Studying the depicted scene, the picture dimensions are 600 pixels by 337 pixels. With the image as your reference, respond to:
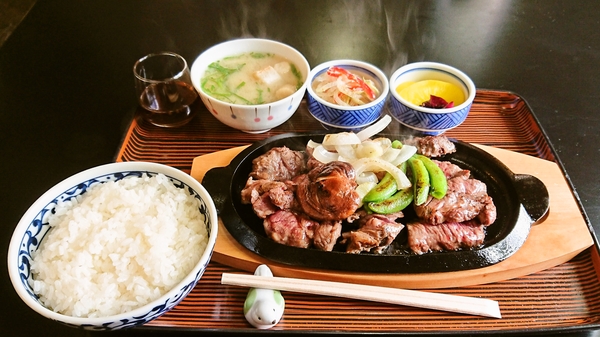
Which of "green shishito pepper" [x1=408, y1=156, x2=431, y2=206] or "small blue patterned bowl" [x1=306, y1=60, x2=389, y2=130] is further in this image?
"small blue patterned bowl" [x1=306, y1=60, x2=389, y2=130]

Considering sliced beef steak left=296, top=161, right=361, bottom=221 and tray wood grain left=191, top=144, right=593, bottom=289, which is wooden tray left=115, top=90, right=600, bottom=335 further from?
sliced beef steak left=296, top=161, right=361, bottom=221

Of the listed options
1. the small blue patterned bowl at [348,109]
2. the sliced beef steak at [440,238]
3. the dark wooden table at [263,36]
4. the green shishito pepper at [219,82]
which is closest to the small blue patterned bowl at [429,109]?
the small blue patterned bowl at [348,109]

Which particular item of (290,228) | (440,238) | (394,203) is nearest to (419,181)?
(394,203)

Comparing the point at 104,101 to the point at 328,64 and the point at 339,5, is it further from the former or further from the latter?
the point at 339,5

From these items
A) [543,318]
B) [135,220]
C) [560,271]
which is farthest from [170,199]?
[560,271]

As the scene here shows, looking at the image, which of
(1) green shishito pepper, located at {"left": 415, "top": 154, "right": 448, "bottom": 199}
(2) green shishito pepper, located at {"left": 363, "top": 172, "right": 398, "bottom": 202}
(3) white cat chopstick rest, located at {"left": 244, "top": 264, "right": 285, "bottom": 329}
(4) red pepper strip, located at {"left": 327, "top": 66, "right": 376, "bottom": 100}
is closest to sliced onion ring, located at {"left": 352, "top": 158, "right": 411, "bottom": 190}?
(2) green shishito pepper, located at {"left": 363, "top": 172, "right": 398, "bottom": 202}

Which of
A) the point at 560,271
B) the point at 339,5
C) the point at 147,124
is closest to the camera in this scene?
the point at 560,271

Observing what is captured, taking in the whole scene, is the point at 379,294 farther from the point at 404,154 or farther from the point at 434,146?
the point at 434,146

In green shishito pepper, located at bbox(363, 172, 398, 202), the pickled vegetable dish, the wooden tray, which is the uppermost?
the pickled vegetable dish
